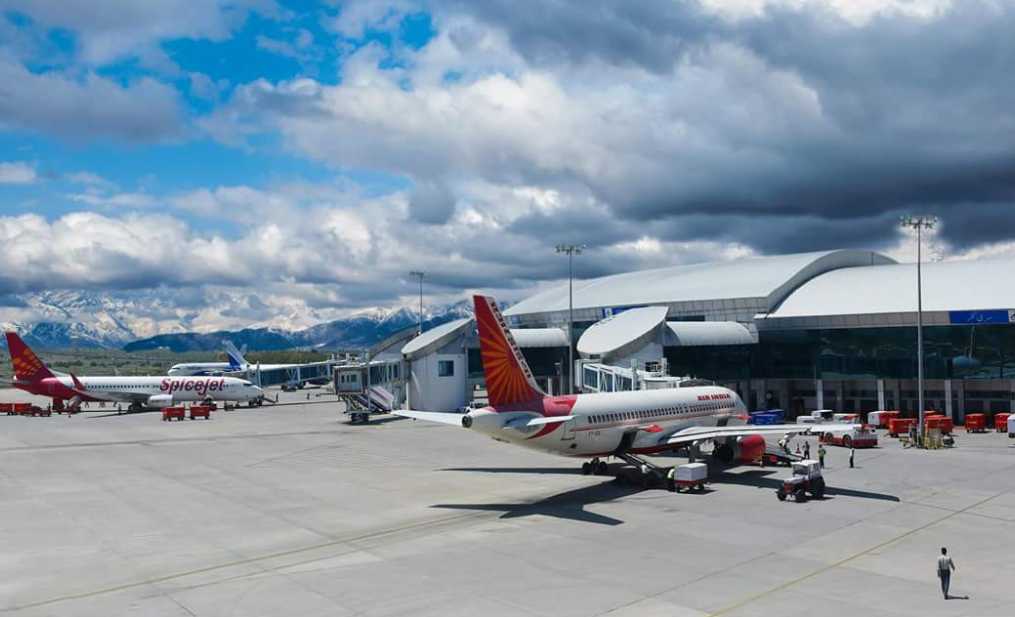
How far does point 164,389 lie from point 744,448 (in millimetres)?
82073

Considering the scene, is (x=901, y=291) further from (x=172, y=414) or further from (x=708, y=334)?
(x=172, y=414)

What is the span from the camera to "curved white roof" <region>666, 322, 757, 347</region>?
285ft

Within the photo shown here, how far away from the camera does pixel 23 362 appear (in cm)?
10288

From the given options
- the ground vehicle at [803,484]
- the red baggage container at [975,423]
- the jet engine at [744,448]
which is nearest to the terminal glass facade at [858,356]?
the red baggage container at [975,423]

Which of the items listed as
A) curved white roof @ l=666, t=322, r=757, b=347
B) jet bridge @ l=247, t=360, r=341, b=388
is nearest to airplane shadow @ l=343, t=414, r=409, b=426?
curved white roof @ l=666, t=322, r=757, b=347

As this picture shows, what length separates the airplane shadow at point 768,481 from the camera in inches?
1572

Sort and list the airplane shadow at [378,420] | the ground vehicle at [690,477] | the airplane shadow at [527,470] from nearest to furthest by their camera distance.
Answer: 1. the ground vehicle at [690,477]
2. the airplane shadow at [527,470]
3. the airplane shadow at [378,420]

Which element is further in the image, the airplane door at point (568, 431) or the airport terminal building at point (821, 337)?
the airport terminal building at point (821, 337)

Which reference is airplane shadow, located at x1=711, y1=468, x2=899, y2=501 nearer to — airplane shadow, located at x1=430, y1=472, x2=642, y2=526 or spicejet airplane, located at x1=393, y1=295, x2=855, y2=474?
spicejet airplane, located at x1=393, y1=295, x2=855, y2=474

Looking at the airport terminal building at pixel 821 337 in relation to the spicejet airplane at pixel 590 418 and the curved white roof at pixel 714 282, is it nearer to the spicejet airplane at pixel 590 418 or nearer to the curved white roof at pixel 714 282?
the curved white roof at pixel 714 282

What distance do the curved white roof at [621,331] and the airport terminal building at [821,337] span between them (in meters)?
0.25

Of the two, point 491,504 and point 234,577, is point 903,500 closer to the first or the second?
point 491,504

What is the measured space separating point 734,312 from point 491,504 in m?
62.7

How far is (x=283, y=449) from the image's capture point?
6188cm
